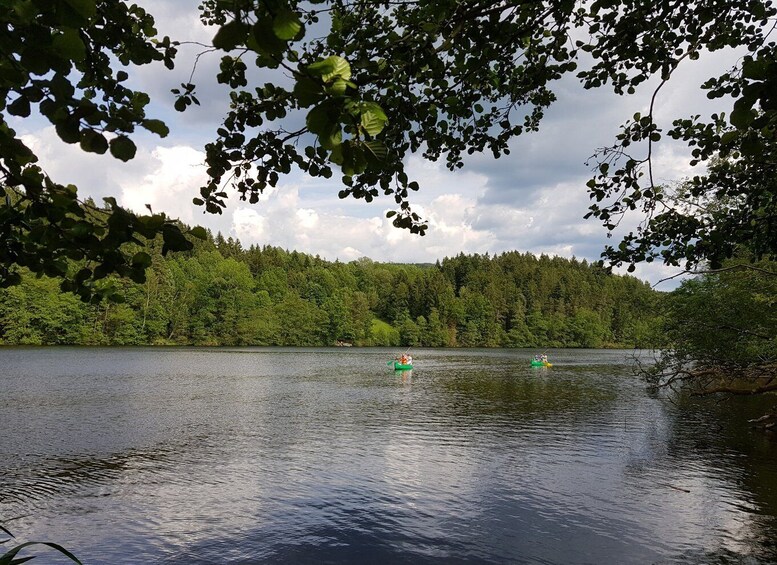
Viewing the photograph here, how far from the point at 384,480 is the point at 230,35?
1805 cm

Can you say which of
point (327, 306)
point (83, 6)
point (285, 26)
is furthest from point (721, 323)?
point (327, 306)

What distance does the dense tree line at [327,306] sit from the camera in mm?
105375

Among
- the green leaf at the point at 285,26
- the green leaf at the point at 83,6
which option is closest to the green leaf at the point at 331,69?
the green leaf at the point at 285,26

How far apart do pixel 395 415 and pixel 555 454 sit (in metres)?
11.4

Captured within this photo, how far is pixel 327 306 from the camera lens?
146m

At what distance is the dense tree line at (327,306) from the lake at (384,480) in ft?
253

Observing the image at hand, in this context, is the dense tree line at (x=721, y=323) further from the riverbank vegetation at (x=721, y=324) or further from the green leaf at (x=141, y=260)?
the green leaf at (x=141, y=260)

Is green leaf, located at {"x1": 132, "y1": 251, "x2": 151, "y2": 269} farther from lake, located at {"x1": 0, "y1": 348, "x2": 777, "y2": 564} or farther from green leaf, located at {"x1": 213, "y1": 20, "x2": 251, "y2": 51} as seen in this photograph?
lake, located at {"x1": 0, "y1": 348, "x2": 777, "y2": 564}

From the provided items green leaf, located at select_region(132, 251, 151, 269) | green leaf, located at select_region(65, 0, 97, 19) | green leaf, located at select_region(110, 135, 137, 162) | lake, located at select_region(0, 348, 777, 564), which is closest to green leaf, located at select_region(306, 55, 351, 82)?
green leaf, located at select_region(65, 0, 97, 19)

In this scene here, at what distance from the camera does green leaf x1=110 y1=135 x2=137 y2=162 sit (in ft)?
7.70

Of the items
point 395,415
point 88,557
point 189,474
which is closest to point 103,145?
point 88,557

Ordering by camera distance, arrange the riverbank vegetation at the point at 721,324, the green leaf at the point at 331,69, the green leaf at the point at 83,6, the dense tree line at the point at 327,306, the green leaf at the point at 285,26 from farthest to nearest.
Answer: the dense tree line at the point at 327,306 < the riverbank vegetation at the point at 721,324 < the green leaf at the point at 83,6 < the green leaf at the point at 331,69 < the green leaf at the point at 285,26

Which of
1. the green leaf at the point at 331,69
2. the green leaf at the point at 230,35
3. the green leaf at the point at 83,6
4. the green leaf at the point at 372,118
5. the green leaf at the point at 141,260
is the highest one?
the green leaf at the point at 83,6

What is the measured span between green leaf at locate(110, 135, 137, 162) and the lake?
462 inches
